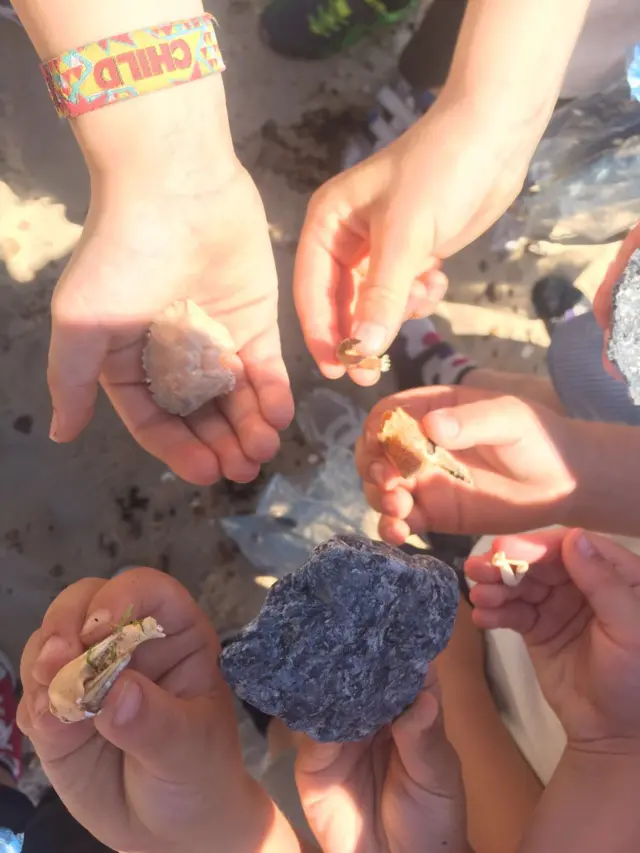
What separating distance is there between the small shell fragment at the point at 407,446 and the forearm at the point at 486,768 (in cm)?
45

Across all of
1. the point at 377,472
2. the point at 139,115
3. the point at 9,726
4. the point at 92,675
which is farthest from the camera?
the point at 9,726

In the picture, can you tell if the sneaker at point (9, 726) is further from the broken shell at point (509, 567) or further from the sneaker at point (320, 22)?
the sneaker at point (320, 22)

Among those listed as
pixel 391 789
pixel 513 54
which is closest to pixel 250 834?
pixel 391 789

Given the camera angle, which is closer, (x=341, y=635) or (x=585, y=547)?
(x=341, y=635)

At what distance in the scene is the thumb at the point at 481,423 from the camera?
100 centimetres

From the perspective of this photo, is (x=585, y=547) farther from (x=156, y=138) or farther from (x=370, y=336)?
(x=156, y=138)

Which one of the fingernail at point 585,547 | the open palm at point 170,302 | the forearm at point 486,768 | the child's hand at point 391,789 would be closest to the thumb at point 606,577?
the fingernail at point 585,547

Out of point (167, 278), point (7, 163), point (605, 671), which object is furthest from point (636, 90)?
point (7, 163)

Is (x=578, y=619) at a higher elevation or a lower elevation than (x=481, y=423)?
lower

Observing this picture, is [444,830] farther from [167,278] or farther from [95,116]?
[95,116]

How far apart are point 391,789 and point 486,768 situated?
0.87ft

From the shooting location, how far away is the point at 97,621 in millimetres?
909

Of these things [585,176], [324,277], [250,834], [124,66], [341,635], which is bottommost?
[250,834]

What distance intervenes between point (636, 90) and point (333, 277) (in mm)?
702
